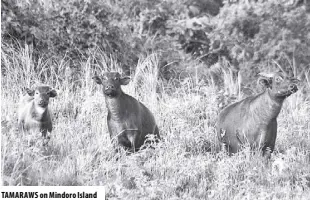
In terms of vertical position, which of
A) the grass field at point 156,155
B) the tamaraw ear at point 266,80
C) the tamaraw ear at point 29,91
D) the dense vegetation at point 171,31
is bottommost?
the grass field at point 156,155

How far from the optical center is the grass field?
22.5 ft

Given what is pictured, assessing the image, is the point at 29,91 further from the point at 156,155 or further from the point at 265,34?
the point at 265,34

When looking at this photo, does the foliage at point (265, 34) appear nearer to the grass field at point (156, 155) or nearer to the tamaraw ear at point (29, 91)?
the grass field at point (156, 155)

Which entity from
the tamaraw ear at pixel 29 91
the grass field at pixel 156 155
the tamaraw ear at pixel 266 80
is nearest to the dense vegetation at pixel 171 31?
the grass field at pixel 156 155

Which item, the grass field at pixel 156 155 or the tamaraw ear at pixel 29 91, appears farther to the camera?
the tamaraw ear at pixel 29 91

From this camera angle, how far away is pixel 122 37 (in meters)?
12.8

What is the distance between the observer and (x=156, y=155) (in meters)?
7.97

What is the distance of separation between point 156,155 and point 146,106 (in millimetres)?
2272

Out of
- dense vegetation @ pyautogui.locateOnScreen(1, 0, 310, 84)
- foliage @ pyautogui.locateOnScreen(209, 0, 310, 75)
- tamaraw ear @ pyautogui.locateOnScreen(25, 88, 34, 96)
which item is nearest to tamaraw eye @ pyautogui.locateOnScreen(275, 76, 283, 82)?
tamaraw ear @ pyautogui.locateOnScreen(25, 88, 34, 96)

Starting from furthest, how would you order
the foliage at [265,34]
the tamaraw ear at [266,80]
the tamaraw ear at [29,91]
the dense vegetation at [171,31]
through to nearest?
the foliage at [265,34] < the dense vegetation at [171,31] < the tamaraw ear at [29,91] < the tamaraw ear at [266,80]

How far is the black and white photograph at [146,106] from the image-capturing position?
705 cm

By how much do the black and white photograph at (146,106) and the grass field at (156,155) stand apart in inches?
0.8

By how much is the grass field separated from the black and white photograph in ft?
0.07

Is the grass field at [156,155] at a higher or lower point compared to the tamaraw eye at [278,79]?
lower
